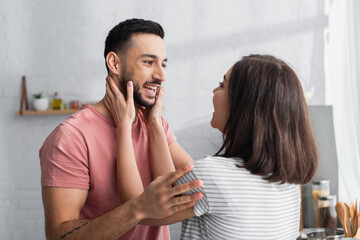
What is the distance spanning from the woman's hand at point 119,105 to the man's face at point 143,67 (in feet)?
0.18

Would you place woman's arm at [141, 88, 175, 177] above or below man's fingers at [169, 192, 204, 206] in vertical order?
above

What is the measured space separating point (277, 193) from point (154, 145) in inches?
20.9

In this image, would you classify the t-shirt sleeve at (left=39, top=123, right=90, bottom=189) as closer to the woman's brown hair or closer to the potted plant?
the woman's brown hair

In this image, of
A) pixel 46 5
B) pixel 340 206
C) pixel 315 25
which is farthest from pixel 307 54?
pixel 46 5

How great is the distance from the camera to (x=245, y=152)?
1090 millimetres

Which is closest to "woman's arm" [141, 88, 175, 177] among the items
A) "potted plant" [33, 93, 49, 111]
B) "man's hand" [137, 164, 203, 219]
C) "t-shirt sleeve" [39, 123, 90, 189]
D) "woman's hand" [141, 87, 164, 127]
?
"woman's hand" [141, 87, 164, 127]

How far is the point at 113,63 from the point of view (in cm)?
149

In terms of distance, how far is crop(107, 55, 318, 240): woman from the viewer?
1010 millimetres

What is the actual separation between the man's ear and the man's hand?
0.61m

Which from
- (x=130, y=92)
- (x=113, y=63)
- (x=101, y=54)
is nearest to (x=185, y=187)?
(x=130, y=92)

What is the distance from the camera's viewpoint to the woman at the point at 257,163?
3.31 ft

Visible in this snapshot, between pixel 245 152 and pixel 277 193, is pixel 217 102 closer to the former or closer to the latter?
pixel 245 152

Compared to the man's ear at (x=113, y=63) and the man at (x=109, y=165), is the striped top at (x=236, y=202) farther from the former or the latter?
the man's ear at (x=113, y=63)

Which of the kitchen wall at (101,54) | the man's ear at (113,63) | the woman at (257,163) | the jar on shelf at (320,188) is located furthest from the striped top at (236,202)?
the kitchen wall at (101,54)
